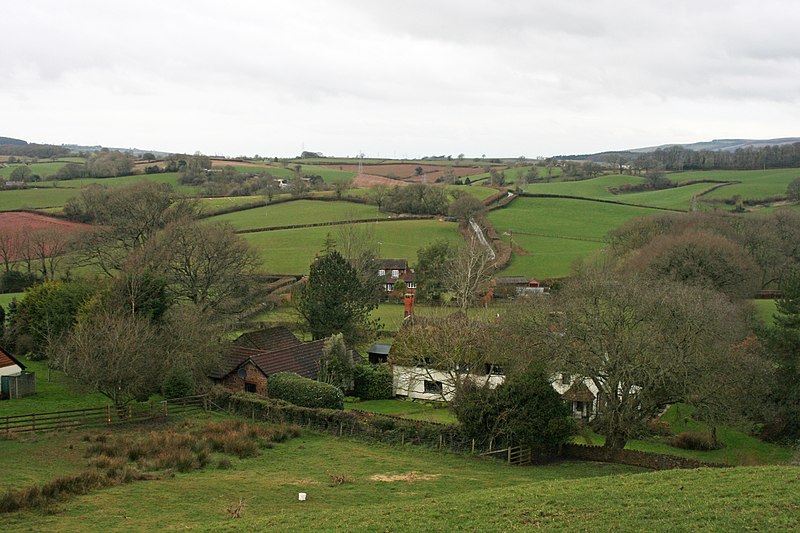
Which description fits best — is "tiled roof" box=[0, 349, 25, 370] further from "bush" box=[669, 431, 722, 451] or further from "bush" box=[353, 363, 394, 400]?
"bush" box=[669, 431, 722, 451]

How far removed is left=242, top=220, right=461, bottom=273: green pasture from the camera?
77188mm

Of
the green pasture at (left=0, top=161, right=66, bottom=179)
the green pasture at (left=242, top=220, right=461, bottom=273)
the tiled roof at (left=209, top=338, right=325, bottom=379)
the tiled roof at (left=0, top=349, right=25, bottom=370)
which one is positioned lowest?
the tiled roof at (left=209, top=338, right=325, bottom=379)

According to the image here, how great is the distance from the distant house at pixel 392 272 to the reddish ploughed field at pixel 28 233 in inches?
1248

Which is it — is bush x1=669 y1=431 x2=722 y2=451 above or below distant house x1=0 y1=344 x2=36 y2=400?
below

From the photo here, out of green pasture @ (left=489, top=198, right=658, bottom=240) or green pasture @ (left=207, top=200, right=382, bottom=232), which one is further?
green pasture @ (left=489, top=198, right=658, bottom=240)

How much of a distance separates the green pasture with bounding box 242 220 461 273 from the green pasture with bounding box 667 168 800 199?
50774 mm

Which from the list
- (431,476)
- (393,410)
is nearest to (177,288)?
(393,410)

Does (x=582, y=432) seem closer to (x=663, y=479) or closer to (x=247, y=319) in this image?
(x=663, y=479)

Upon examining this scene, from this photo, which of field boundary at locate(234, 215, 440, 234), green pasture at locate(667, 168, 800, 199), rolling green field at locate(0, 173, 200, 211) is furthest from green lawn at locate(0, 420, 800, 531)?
green pasture at locate(667, 168, 800, 199)

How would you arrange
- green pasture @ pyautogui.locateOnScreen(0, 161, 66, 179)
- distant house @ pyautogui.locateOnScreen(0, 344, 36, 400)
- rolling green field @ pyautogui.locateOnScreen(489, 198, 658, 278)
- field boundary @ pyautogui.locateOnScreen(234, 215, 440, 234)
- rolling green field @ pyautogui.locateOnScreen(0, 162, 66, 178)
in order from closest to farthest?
distant house @ pyautogui.locateOnScreen(0, 344, 36, 400)
rolling green field @ pyautogui.locateOnScreen(489, 198, 658, 278)
field boundary @ pyautogui.locateOnScreen(234, 215, 440, 234)
green pasture @ pyautogui.locateOnScreen(0, 161, 66, 179)
rolling green field @ pyautogui.locateOnScreen(0, 162, 66, 178)

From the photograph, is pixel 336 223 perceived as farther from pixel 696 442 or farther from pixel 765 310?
pixel 696 442

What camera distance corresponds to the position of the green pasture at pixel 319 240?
77.2 metres

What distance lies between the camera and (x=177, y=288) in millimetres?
45406

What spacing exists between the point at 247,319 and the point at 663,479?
3674 cm
